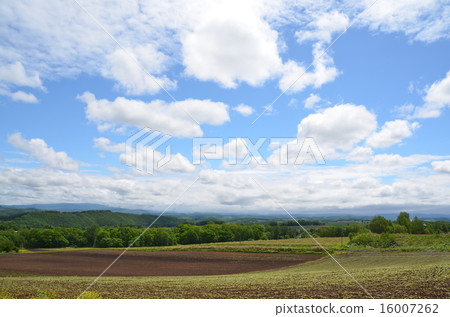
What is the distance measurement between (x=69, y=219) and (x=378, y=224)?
1640 inches

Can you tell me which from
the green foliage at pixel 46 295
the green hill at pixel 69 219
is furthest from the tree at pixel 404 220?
the green foliage at pixel 46 295

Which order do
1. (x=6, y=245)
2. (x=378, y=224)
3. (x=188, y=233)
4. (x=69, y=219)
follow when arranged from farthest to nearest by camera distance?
(x=188, y=233), (x=378, y=224), (x=69, y=219), (x=6, y=245)

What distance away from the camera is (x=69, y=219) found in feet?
127

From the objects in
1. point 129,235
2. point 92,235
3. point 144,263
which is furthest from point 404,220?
point 92,235

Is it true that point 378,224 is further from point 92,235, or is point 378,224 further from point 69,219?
point 69,219

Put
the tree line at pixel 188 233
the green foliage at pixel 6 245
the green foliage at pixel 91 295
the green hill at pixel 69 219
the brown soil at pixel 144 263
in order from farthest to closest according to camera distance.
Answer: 1. the tree line at pixel 188 233
2. the green hill at pixel 69 219
3. the green foliage at pixel 6 245
4. the brown soil at pixel 144 263
5. the green foliage at pixel 91 295

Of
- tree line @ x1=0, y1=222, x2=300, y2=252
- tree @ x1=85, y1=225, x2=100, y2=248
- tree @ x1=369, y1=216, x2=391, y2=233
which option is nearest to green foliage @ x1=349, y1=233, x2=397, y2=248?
tree @ x1=369, y1=216, x2=391, y2=233

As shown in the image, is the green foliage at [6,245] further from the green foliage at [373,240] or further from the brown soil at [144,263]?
the green foliage at [373,240]

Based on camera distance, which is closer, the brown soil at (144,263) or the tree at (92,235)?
the brown soil at (144,263)

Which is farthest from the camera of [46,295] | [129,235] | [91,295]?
[129,235]

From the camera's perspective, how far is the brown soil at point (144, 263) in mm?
26953

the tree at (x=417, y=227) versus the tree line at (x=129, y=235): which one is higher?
the tree at (x=417, y=227)

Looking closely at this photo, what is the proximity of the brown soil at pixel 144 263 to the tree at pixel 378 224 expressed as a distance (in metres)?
8.89
